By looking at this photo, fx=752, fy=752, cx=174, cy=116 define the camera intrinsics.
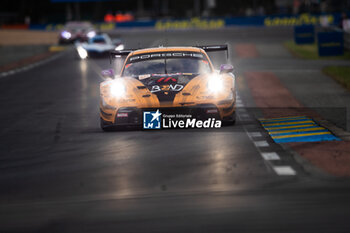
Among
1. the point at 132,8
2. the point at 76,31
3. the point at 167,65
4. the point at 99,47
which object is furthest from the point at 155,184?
the point at 132,8

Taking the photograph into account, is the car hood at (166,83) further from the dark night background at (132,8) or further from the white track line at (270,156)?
the dark night background at (132,8)

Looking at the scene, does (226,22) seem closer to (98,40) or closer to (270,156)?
(98,40)

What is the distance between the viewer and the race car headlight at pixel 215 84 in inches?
466

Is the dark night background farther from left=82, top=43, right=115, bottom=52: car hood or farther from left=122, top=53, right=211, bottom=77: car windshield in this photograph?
left=122, top=53, right=211, bottom=77: car windshield

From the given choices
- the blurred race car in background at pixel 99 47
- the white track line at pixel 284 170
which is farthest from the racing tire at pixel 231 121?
the blurred race car in background at pixel 99 47

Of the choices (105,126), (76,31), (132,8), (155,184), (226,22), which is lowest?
(132,8)

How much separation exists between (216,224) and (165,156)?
355 centimetres

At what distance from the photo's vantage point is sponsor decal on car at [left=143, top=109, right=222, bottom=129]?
11.5 m

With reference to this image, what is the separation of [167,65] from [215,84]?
1.53m

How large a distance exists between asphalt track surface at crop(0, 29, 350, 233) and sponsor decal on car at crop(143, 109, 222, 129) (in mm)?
146

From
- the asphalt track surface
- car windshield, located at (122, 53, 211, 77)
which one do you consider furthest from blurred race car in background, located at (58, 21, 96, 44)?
the asphalt track surface

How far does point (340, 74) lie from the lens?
76.4 feet

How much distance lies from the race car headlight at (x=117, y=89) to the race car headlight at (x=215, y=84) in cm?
138

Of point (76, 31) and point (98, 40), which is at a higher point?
point (98, 40)
